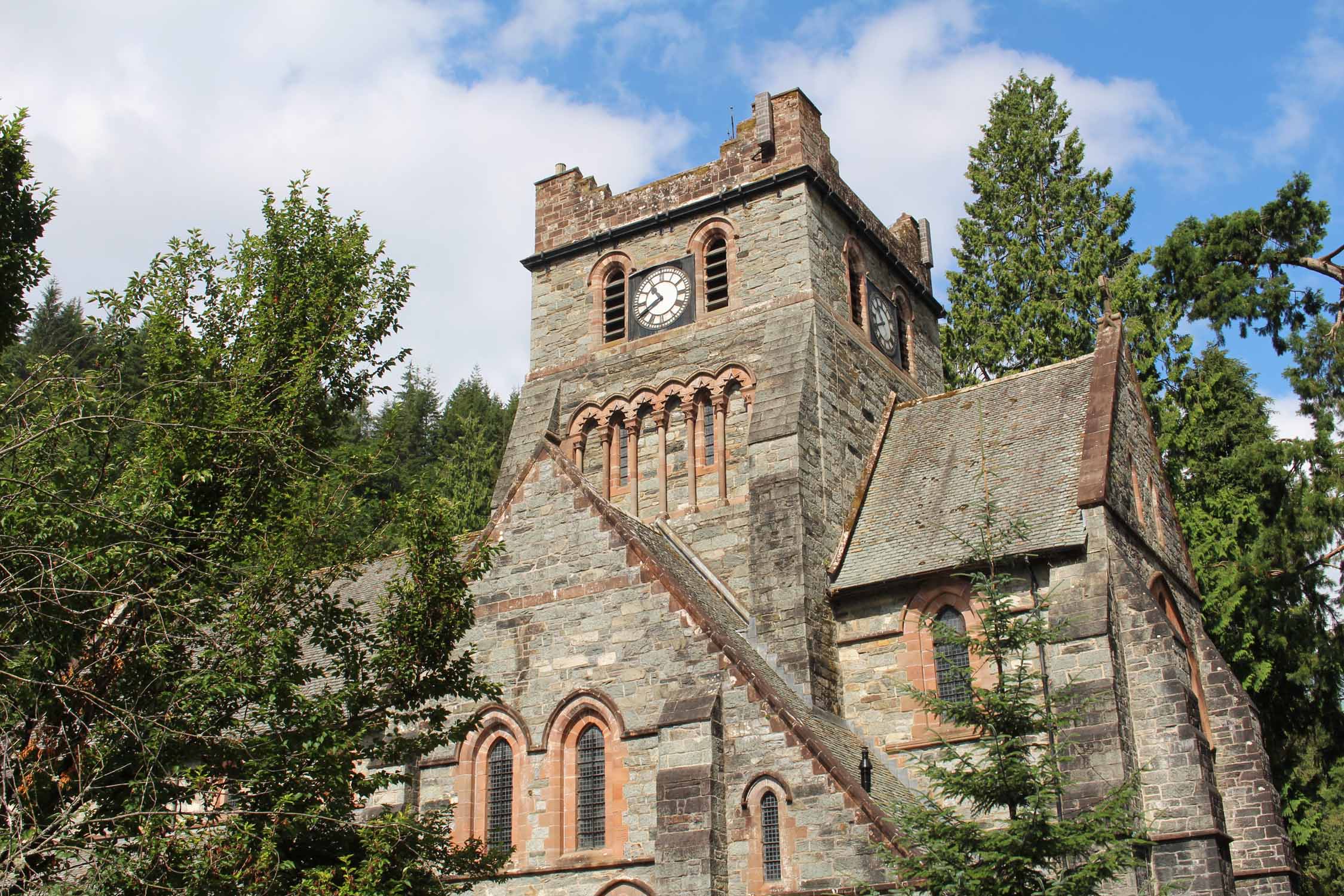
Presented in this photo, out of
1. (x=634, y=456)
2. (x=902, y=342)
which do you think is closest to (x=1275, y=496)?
(x=902, y=342)

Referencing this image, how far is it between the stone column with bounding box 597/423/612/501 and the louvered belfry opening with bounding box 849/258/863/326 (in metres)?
5.75

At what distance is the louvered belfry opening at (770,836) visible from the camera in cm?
1727

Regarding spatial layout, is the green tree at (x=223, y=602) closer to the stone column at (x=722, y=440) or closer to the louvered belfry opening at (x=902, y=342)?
the stone column at (x=722, y=440)

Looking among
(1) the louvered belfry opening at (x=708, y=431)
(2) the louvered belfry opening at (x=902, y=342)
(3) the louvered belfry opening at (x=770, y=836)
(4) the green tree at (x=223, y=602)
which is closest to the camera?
(4) the green tree at (x=223, y=602)

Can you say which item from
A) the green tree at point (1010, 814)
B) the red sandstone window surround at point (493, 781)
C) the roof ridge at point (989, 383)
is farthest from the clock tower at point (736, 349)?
the green tree at point (1010, 814)

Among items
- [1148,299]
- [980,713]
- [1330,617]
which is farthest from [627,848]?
[1148,299]

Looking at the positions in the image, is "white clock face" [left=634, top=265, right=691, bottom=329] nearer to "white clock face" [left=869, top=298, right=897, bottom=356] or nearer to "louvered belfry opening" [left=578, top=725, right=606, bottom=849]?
"white clock face" [left=869, top=298, right=897, bottom=356]

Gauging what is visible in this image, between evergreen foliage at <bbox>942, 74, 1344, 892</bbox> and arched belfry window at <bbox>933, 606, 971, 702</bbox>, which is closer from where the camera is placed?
arched belfry window at <bbox>933, 606, 971, 702</bbox>

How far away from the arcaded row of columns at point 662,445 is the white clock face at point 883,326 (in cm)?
466

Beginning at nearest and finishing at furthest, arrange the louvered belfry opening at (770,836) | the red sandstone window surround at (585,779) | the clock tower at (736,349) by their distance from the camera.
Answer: the louvered belfry opening at (770,836)
the red sandstone window surround at (585,779)
the clock tower at (736,349)

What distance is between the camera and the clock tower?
23797 mm

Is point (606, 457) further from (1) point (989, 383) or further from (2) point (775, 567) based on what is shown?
(1) point (989, 383)

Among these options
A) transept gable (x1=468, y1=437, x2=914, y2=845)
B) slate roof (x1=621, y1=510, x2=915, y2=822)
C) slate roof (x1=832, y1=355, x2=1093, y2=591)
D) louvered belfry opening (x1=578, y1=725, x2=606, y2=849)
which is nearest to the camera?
transept gable (x1=468, y1=437, x2=914, y2=845)

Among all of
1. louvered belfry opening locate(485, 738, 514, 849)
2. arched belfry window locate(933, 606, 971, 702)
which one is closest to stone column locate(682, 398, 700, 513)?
arched belfry window locate(933, 606, 971, 702)
